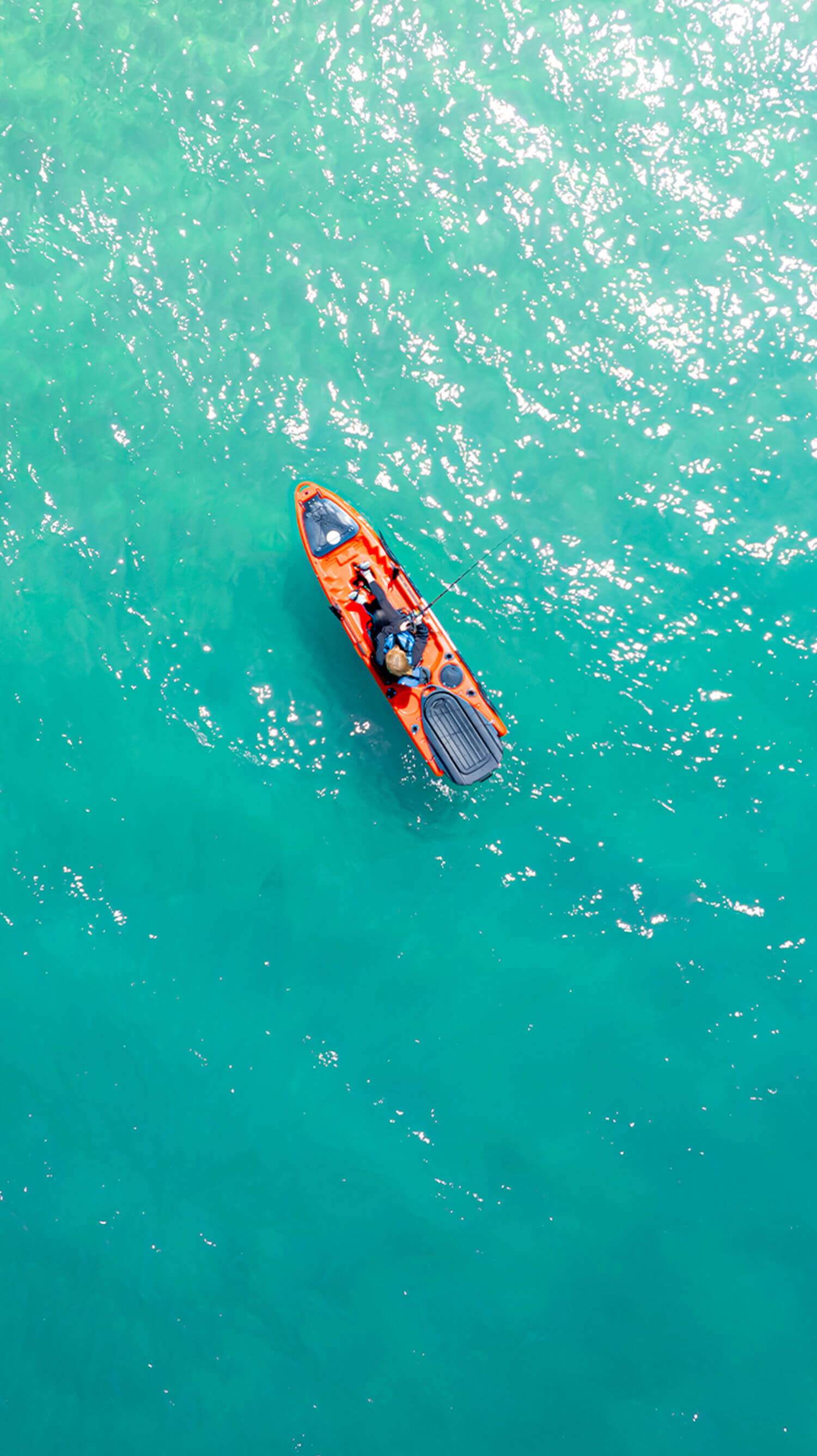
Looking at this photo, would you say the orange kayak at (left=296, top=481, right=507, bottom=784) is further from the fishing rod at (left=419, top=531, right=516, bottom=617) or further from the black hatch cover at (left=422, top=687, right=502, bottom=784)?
the fishing rod at (left=419, top=531, right=516, bottom=617)

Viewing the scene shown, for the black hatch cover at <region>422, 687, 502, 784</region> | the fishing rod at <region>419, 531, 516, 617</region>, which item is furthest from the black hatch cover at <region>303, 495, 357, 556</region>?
the black hatch cover at <region>422, 687, 502, 784</region>

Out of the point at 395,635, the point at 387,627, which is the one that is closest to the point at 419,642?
the point at 395,635

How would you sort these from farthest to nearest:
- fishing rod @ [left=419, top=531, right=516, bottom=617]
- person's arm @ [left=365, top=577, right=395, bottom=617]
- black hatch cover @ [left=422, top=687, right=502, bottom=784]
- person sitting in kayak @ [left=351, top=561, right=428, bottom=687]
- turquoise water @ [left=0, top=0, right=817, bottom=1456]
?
fishing rod @ [left=419, top=531, right=516, bottom=617] < turquoise water @ [left=0, top=0, right=817, bottom=1456] < person's arm @ [left=365, top=577, right=395, bottom=617] < black hatch cover @ [left=422, top=687, right=502, bottom=784] < person sitting in kayak @ [left=351, top=561, right=428, bottom=687]

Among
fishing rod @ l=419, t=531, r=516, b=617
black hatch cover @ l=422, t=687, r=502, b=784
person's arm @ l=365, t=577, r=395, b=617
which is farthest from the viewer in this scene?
fishing rod @ l=419, t=531, r=516, b=617

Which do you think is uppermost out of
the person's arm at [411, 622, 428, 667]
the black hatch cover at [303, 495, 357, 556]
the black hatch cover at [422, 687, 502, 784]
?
the black hatch cover at [303, 495, 357, 556]

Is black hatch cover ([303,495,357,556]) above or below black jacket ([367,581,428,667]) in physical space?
above

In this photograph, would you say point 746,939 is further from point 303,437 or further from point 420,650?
point 303,437

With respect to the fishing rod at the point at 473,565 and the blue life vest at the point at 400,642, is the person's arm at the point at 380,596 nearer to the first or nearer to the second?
the blue life vest at the point at 400,642

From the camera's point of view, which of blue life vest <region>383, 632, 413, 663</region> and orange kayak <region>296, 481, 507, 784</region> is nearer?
blue life vest <region>383, 632, 413, 663</region>
